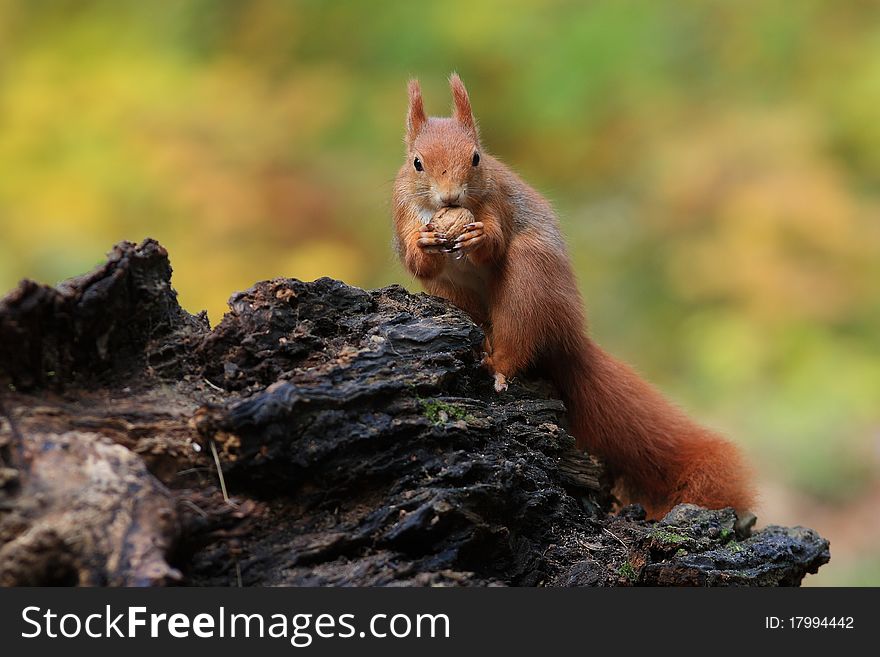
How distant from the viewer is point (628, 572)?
2.28 metres

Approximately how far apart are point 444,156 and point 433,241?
279 mm

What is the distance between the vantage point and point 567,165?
6.19 metres

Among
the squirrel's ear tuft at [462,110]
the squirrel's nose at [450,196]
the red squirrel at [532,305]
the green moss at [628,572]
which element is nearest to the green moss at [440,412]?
the red squirrel at [532,305]

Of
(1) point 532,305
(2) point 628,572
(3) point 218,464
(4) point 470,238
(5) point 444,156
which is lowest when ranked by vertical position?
(2) point 628,572

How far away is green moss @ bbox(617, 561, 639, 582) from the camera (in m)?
2.27

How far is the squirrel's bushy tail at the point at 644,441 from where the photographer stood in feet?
9.64

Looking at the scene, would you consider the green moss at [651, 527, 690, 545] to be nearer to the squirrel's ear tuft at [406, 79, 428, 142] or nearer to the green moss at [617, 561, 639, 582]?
the green moss at [617, 561, 639, 582]

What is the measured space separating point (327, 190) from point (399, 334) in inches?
144

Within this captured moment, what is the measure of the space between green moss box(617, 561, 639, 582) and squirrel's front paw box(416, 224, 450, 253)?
97cm

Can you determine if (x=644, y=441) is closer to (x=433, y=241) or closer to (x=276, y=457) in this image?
(x=433, y=241)

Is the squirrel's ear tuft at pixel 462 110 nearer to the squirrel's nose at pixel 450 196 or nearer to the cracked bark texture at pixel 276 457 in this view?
the squirrel's nose at pixel 450 196

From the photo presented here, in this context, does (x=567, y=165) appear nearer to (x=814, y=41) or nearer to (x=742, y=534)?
(x=814, y=41)

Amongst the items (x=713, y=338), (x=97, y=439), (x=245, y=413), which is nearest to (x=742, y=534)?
(x=245, y=413)

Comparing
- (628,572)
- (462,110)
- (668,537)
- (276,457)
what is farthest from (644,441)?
(276,457)
